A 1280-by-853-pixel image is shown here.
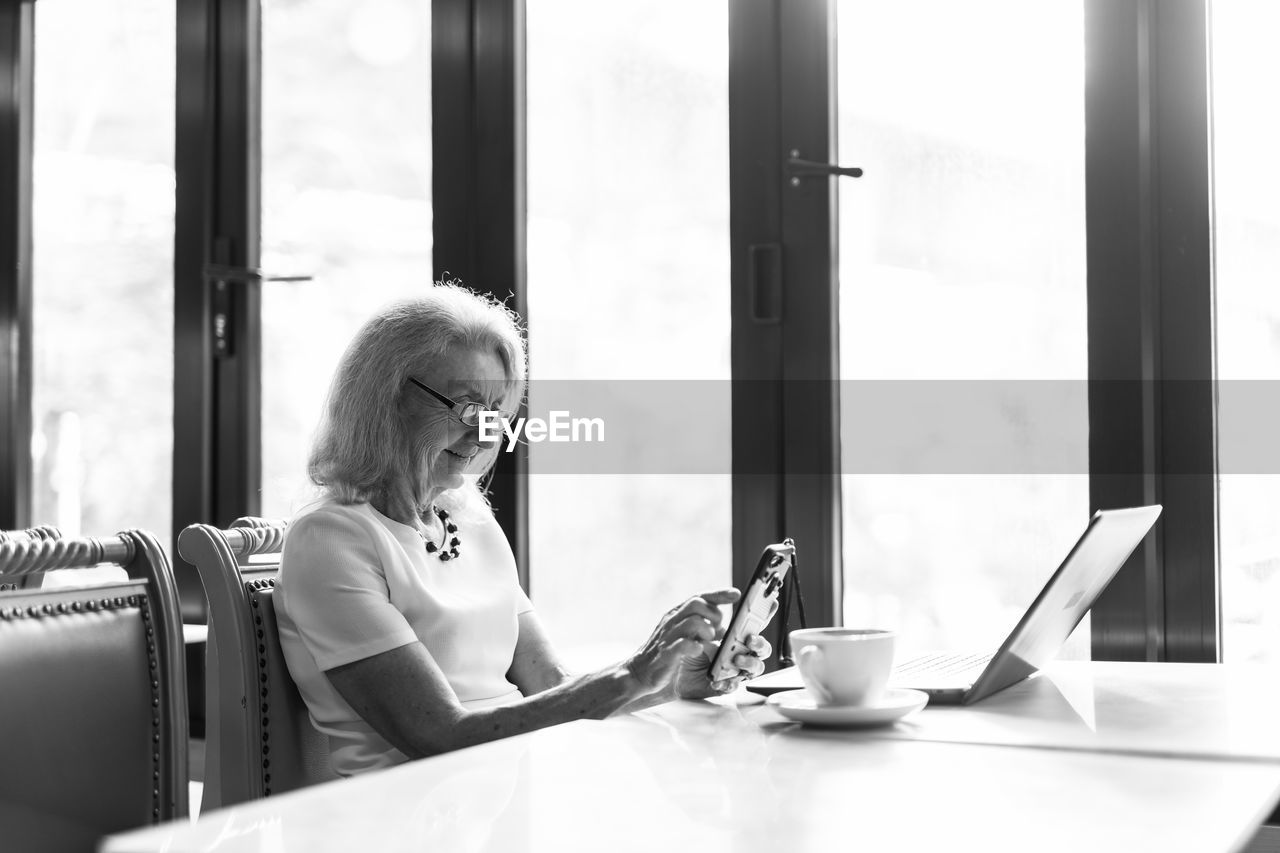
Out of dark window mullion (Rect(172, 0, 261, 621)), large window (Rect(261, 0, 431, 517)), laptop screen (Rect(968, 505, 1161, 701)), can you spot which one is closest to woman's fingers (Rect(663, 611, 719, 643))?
laptop screen (Rect(968, 505, 1161, 701))

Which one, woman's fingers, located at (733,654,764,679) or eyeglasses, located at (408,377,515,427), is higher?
eyeglasses, located at (408,377,515,427)

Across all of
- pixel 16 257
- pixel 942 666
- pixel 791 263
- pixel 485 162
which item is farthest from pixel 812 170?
pixel 16 257

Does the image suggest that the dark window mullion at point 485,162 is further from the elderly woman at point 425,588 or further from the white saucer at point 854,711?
the white saucer at point 854,711

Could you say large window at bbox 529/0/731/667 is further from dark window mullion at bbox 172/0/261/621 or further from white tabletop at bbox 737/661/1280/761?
white tabletop at bbox 737/661/1280/761

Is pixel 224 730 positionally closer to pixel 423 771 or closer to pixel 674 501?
pixel 423 771

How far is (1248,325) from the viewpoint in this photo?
2.09 meters

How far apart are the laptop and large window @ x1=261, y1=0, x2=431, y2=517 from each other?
5.55 ft

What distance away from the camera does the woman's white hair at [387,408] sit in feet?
5.42

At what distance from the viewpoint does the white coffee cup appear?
3.90 ft

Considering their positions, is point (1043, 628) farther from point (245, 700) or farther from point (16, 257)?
point (16, 257)

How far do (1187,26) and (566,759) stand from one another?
1.69 metres

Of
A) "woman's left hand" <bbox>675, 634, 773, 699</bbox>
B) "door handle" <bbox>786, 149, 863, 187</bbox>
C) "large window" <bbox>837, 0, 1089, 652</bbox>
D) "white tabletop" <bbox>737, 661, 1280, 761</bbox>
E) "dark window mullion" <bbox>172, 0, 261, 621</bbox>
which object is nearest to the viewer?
"white tabletop" <bbox>737, 661, 1280, 761</bbox>

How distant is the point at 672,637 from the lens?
136cm

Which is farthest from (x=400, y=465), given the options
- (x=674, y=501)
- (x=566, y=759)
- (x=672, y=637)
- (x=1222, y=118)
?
(x=1222, y=118)
